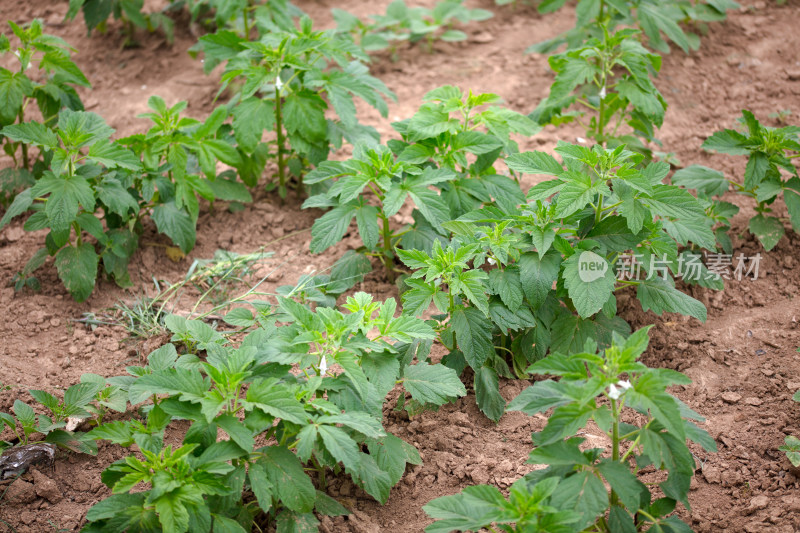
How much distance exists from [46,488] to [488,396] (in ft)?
6.27

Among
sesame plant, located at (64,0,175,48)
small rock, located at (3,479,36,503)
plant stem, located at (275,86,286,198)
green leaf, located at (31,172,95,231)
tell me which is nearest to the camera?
small rock, located at (3,479,36,503)

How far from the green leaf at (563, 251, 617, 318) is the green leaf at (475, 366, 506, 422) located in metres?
0.54

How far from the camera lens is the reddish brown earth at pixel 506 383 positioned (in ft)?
10.1

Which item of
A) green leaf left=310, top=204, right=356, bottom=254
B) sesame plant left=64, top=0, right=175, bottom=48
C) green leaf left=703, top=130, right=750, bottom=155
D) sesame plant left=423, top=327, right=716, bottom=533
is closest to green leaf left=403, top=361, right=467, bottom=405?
sesame plant left=423, top=327, right=716, bottom=533

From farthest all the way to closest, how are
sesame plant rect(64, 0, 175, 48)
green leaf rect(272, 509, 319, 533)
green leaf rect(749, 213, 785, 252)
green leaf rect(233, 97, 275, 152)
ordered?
sesame plant rect(64, 0, 175, 48)
green leaf rect(233, 97, 275, 152)
green leaf rect(749, 213, 785, 252)
green leaf rect(272, 509, 319, 533)

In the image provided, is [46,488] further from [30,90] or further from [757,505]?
[757,505]

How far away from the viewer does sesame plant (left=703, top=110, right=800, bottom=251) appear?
396 centimetres

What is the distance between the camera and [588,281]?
3244 millimetres

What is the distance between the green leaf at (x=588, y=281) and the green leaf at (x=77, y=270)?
8.15ft

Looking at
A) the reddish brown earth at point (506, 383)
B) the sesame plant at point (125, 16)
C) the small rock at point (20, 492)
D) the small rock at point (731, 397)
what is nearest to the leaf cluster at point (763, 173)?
the reddish brown earth at point (506, 383)

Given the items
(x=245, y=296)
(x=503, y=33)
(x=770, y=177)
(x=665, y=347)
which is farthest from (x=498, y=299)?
(x=503, y=33)

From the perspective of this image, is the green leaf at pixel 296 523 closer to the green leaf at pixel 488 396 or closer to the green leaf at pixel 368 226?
the green leaf at pixel 488 396

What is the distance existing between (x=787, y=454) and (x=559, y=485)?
3.86 feet

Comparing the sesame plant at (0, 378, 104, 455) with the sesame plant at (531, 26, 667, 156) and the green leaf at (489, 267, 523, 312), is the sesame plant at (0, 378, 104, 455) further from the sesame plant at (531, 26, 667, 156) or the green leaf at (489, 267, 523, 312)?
the sesame plant at (531, 26, 667, 156)
